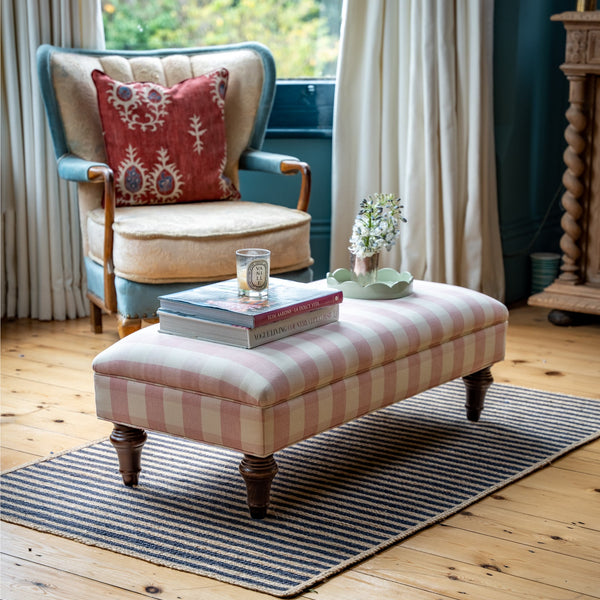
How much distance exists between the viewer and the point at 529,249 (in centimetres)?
411

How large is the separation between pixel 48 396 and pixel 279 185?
1523 millimetres

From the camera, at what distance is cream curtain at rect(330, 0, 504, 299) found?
356cm

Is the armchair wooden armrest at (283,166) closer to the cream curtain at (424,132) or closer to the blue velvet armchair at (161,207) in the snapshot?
the blue velvet armchair at (161,207)

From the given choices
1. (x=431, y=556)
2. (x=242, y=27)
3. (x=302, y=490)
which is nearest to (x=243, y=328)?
(x=302, y=490)

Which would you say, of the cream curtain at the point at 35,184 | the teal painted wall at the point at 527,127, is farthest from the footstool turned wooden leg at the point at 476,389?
the cream curtain at the point at 35,184

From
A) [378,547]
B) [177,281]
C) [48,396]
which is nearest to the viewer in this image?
[378,547]

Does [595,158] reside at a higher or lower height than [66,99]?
lower

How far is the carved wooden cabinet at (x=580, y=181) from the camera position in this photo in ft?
10.9

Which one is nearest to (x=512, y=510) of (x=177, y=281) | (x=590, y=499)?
(x=590, y=499)

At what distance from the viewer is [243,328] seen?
1967mm

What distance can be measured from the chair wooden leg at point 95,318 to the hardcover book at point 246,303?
1325mm

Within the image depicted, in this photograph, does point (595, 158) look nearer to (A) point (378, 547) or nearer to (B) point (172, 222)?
(B) point (172, 222)

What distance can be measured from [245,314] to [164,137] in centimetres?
150

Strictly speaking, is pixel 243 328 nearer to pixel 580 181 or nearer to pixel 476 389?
pixel 476 389
